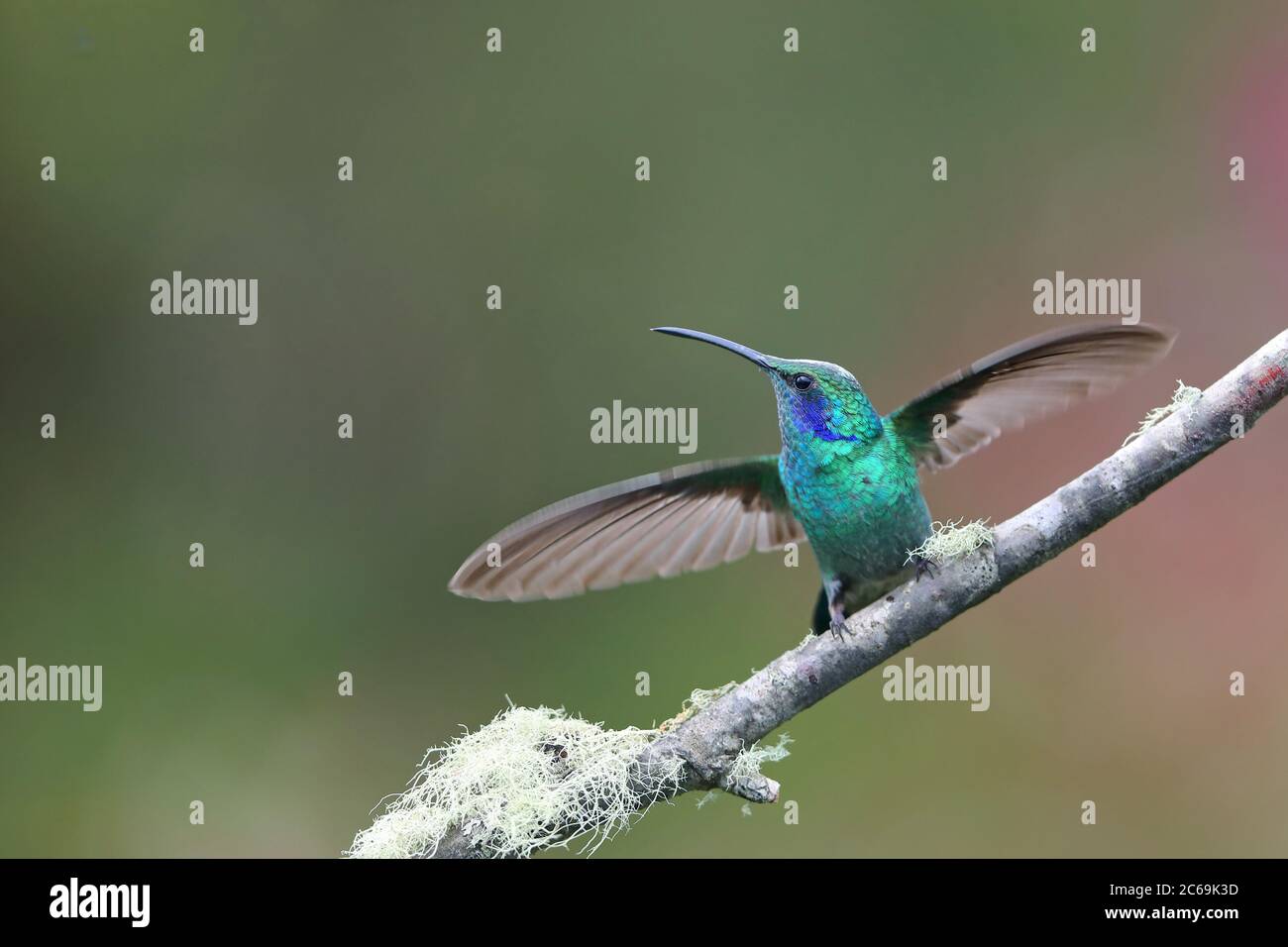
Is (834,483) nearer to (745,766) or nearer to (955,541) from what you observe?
(955,541)

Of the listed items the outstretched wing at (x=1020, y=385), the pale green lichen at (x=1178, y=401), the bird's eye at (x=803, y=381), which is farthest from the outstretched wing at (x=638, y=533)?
the pale green lichen at (x=1178, y=401)

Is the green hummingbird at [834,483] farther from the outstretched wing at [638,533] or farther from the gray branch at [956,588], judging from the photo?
the gray branch at [956,588]

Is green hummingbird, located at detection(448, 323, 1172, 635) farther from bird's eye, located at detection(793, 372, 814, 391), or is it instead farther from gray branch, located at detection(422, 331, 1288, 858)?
gray branch, located at detection(422, 331, 1288, 858)

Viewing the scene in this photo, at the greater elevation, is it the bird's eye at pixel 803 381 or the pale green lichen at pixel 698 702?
the bird's eye at pixel 803 381

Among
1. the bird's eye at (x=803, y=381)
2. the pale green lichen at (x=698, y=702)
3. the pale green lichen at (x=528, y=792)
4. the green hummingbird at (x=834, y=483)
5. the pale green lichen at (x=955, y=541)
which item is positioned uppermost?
the bird's eye at (x=803, y=381)

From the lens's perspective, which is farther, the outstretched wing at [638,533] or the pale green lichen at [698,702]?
the outstretched wing at [638,533]

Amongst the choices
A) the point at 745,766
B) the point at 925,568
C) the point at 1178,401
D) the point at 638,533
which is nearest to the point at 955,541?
the point at 925,568

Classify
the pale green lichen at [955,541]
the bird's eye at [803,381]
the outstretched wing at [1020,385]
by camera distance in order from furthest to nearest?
the bird's eye at [803,381], the outstretched wing at [1020,385], the pale green lichen at [955,541]
